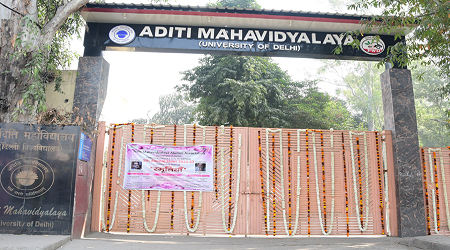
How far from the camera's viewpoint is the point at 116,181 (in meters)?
6.43

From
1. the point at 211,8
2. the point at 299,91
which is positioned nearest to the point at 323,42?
the point at 211,8

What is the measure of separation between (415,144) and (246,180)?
12.6 ft

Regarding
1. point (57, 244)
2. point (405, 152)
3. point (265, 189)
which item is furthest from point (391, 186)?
point (57, 244)

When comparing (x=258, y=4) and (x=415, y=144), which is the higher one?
(x=258, y=4)

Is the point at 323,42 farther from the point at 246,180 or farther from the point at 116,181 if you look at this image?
the point at 116,181

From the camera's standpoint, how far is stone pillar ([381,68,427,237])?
21.0 ft

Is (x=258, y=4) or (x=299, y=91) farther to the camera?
(x=258, y=4)

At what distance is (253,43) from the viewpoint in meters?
7.31

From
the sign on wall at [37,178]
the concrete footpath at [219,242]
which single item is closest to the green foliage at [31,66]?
the sign on wall at [37,178]

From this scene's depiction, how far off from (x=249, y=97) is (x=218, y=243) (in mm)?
10021

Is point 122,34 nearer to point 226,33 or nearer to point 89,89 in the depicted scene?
point 89,89

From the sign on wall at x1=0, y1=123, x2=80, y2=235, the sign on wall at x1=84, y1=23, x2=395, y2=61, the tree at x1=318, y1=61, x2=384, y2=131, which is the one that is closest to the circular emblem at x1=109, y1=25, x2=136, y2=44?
the sign on wall at x1=84, y1=23, x2=395, y2=61

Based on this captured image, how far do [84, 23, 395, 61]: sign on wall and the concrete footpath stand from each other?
4130mm

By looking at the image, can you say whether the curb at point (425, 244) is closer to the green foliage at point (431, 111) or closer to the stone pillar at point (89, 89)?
the stone pillar at point (89, 89)
